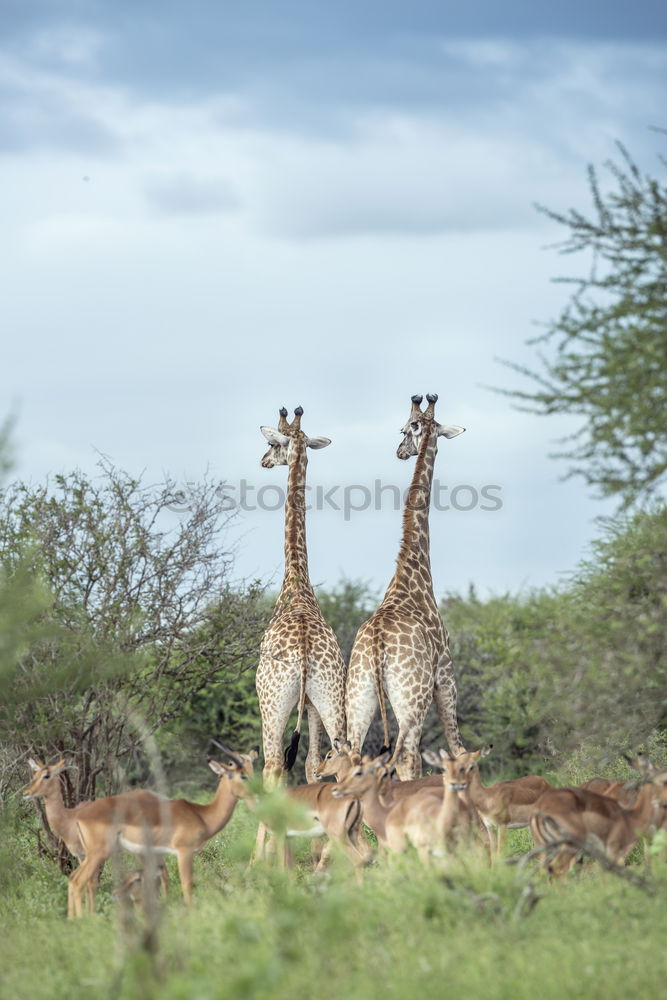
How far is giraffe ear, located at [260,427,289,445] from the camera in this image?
1583cm

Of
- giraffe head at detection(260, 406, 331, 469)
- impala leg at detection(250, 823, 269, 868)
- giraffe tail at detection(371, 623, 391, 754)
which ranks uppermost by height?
giraffe head at detection(260, 406, 331, 469)

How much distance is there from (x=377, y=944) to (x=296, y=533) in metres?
8.11

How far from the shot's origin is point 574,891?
8.52 meters

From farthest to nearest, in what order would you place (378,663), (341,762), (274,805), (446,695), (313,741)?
(313,741) < (446,695) < (378,663) < (341,762) < (274,805)

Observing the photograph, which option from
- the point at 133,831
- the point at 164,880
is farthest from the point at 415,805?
the point at 133,831

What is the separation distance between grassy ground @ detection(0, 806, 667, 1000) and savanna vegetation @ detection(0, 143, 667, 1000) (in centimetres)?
2

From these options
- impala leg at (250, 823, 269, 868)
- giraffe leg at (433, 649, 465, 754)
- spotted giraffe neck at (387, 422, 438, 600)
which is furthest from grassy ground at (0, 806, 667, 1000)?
spotted giraffe neck at (387, 422, 438, 600)

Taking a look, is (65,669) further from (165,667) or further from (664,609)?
(664,609)

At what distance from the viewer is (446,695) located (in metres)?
14.0

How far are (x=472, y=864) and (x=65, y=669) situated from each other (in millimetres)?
4482

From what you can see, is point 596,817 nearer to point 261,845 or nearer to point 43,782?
point 261,845

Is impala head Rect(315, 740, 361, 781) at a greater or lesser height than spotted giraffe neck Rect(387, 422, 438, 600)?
lesser

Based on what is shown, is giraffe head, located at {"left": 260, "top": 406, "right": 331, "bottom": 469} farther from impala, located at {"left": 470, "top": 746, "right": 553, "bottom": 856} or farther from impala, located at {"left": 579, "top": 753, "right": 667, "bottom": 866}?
impala, located at {"left": 579, "top": 753, "right": 667, "bottom": 866}

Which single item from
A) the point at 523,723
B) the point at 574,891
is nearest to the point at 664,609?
the point at 574,891
